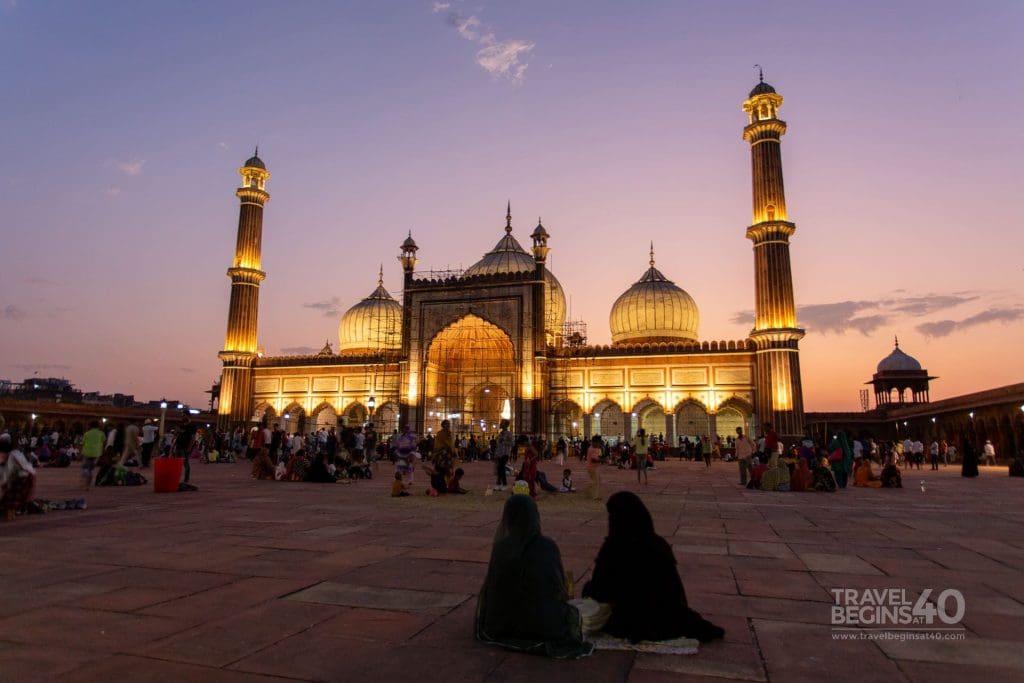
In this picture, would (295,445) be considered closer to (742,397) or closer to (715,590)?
(715,590)

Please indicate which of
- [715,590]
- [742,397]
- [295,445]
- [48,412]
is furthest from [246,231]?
[715,590]

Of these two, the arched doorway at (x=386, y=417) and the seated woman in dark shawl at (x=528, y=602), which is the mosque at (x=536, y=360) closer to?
the arched doorway at (x=386, y=417)

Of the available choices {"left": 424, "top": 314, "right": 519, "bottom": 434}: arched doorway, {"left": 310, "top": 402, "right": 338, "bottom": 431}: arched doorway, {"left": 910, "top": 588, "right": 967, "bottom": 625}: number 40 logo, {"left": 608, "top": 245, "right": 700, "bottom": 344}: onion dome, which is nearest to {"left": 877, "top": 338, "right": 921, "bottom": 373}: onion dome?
{"left": 608, "top": 245, "right": 700, "bottom": 344}: onion dome

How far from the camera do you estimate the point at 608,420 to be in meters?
30.5

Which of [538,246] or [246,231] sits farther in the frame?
[246,231]

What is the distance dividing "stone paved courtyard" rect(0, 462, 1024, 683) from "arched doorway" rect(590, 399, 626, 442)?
21.9 metres

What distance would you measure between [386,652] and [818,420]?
37.4 m

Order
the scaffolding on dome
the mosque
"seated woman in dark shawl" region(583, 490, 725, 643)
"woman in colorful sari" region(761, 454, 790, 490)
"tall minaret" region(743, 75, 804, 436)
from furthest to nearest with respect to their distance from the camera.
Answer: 1. the scaffolding on dome
2. the mosque
3. "tall minaret" region(743, 75, 804, 436)
4. "woman in colorful sari" region(761, 454, 790, 490)
5. "seated woman in dark shawl" region(583, 490, 725, 643)

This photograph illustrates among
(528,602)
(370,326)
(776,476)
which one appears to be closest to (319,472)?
(776,476)

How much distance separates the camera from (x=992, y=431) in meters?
Result: 26.2

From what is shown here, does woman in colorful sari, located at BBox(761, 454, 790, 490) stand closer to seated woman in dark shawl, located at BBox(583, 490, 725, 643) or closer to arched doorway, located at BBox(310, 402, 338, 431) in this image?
seated woman in dark shawl, located at BBox(583, 490, 725, 643)

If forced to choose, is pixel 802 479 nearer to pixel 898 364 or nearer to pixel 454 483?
pixel 454 483

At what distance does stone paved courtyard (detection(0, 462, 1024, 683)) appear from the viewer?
8.75 ft

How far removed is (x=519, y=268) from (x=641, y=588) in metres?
32.7
